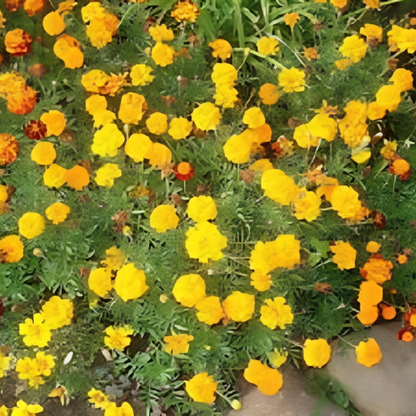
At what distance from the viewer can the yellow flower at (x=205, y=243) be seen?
4.61ft

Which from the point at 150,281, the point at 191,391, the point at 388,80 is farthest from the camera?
the point at 388,80

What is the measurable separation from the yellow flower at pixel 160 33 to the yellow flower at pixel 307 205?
31.2 inches

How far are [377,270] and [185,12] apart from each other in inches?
47.5

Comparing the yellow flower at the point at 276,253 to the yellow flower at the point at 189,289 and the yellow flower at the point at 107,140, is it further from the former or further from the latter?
the yellow flower at the point at 107,140

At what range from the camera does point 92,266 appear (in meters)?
1.53

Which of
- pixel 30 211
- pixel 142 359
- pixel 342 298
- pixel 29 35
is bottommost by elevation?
pixel 142 359

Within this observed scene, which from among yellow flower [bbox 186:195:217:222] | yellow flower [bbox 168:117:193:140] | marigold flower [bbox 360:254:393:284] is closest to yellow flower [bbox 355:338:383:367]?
marigold flower [bbox 360:254:393:284]

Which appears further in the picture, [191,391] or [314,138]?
[314,138]

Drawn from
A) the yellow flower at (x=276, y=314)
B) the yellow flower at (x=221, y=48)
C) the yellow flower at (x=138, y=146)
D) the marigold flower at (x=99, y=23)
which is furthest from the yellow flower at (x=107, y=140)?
the yellow flower at (x=276, y=314)

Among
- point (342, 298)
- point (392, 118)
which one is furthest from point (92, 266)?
point (392, 118)

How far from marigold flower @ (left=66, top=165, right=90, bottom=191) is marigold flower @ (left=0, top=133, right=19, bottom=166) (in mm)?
223

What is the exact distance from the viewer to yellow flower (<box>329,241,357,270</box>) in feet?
4.90

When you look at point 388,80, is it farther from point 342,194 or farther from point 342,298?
point 342,298

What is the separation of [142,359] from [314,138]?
98 cm
